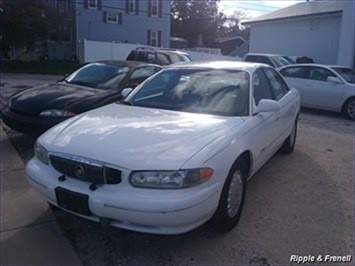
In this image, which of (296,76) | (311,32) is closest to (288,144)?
(296,76)

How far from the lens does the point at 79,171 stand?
114 inches

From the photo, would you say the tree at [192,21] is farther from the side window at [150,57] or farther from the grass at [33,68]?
the side window at [150,57]

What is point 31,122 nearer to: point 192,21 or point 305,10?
point 305,10

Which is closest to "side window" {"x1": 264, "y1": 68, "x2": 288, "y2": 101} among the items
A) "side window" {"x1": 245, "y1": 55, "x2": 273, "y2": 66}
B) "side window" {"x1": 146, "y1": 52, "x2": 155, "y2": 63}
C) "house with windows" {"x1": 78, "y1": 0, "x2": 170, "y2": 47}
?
"side window" {"x1": 146, "y1": 52, "x2": 155, "y2": 63}

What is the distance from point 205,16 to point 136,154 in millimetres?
51710

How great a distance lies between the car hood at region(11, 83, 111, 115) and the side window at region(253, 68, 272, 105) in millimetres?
2658

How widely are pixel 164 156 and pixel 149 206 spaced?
0.39 metres

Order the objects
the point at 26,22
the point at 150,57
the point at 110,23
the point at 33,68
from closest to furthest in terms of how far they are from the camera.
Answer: the point at 150,57, the point at 26,22, the point at 33,68, the point at 110,23

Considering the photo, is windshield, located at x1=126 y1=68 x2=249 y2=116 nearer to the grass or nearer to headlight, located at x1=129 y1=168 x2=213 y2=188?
headlight, located at x1=129 y1=168 x2=213 y2=188

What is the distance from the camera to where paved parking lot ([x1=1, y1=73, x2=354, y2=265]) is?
9.97 ft

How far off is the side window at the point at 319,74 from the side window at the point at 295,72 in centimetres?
24

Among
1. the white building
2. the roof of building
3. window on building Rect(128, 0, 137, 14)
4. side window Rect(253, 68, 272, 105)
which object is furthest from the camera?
window on building Rect(128, 0, 137, 14)

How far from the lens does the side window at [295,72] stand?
35.1ft

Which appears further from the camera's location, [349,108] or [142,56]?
[142,56]
